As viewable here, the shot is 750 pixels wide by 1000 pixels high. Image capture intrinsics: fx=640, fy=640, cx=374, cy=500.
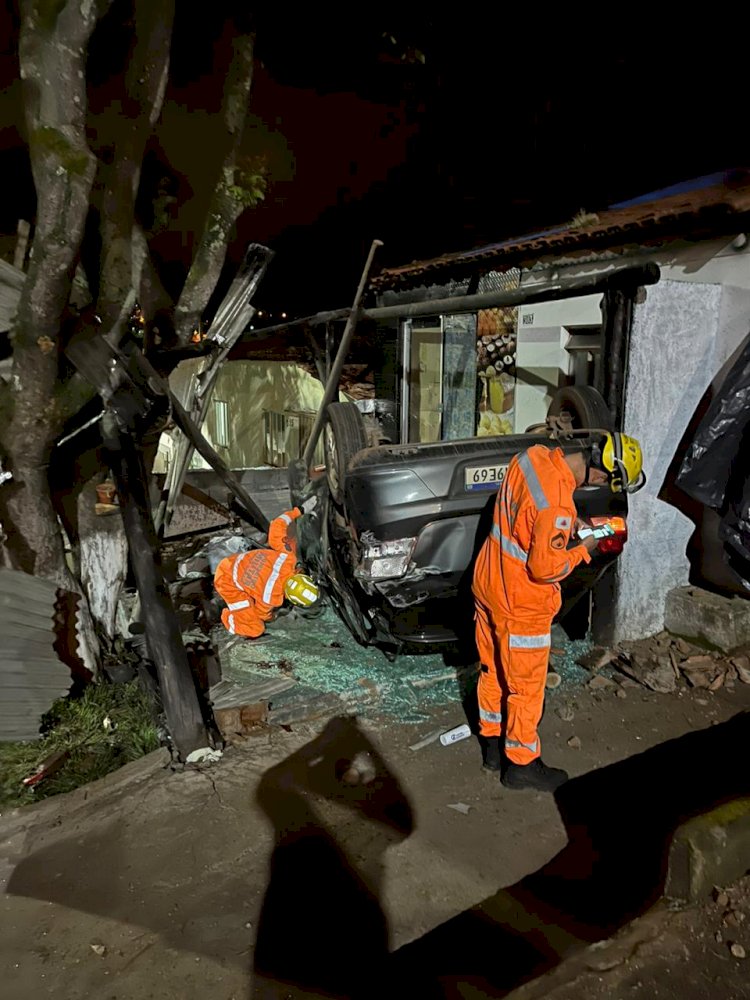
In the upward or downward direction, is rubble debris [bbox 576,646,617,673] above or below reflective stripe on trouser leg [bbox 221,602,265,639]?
below

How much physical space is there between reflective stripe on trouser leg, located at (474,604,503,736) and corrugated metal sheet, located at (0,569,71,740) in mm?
2484

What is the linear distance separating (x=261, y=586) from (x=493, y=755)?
2.36m

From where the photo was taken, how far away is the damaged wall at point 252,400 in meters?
12.8

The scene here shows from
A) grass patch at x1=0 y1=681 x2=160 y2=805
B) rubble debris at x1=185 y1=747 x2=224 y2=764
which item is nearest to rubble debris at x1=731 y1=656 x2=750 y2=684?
rubble debris at x1=185 y1=747 x2=224 y2=764

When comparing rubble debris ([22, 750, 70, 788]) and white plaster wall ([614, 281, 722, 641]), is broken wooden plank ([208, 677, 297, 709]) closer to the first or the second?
rubble debris ([22, 750, 70, 788])

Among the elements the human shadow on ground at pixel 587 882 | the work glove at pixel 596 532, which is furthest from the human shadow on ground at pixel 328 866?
the work glove at pixel 596 532

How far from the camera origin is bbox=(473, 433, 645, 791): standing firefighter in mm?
3203

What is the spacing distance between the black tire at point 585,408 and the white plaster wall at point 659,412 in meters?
0.23

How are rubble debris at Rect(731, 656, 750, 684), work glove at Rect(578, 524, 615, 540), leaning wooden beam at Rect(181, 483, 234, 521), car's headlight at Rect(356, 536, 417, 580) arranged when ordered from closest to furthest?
work glove at Rect(578, 524, 615, 540)
car's headlight at Rect(356, 536, 417, 580)
rubble debris at Rect(731, 656, 750, 684)
leaning wooden beam at Rect(181, 483, 234, 521)

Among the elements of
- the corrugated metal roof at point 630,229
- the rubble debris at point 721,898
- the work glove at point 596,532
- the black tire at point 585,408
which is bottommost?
the rubble debris at point 721,898

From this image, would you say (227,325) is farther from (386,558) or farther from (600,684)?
(600,684)

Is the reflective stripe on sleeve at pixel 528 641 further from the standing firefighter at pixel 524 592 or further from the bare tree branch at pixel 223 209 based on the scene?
the bare tree branch at pixel 223 209

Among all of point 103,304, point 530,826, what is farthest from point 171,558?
point 530,826

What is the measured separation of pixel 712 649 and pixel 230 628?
3.79 metres
